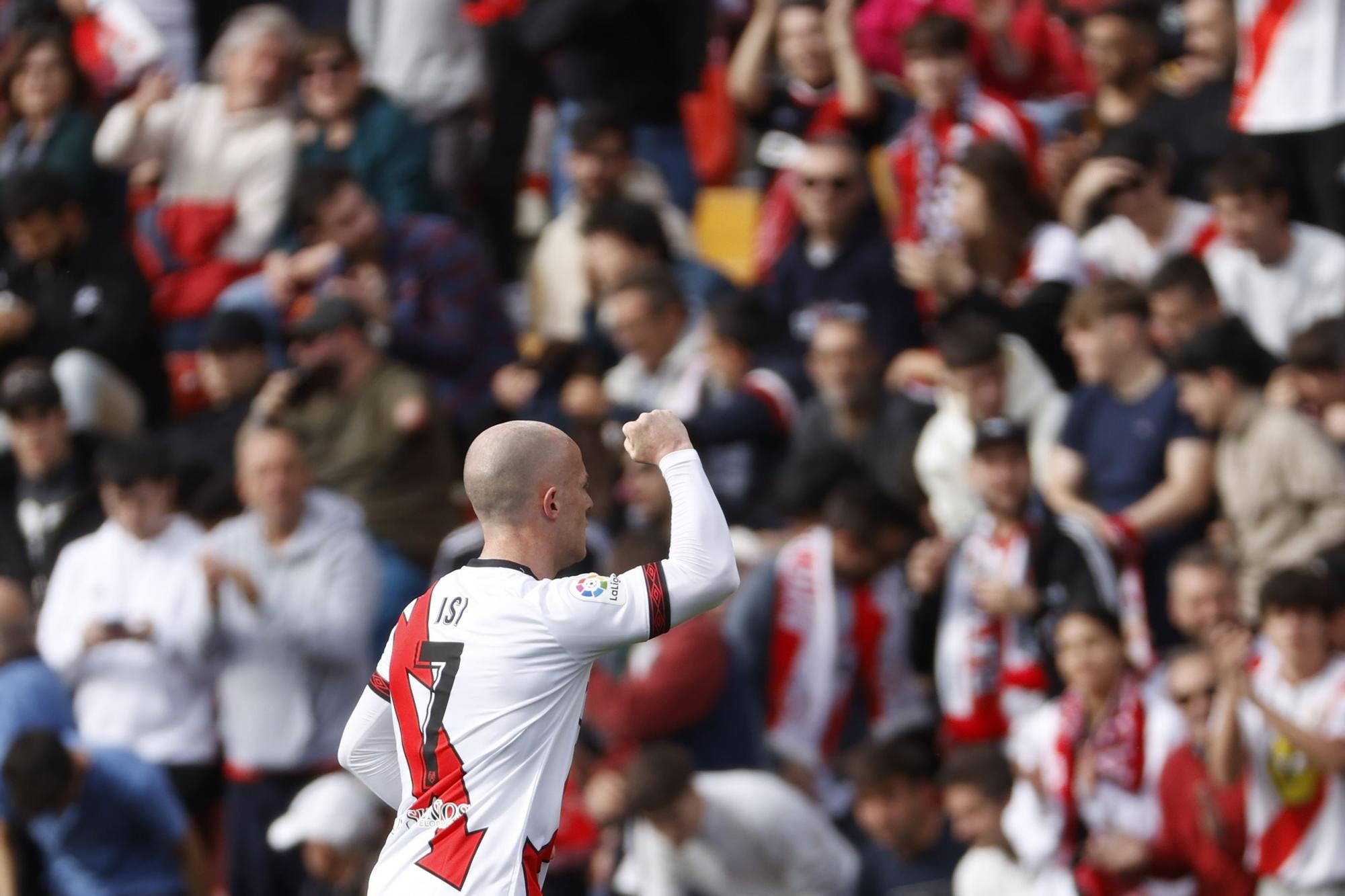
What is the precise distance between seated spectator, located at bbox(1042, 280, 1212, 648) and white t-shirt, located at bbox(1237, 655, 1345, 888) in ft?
3.07

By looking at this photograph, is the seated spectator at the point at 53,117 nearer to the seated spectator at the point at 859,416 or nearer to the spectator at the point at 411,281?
the spectator at the point at 411,281

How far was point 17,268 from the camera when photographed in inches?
408

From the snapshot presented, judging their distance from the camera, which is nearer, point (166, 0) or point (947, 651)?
point (947, 651)

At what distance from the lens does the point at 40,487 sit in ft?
31.3

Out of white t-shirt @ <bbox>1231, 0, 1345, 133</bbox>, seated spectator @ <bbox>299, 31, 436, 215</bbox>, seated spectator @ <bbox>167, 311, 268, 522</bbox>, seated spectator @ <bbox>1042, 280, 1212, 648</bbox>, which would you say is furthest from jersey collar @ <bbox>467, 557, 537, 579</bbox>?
seated spectator @ <bbox>299, 31, 436, 215</bbox>

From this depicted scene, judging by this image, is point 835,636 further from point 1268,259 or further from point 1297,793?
point 1268,259

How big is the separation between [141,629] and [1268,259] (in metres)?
4.90

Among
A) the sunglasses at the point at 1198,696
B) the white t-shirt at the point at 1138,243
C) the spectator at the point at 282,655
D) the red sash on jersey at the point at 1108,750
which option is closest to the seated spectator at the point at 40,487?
the spectator at the point at 282,655

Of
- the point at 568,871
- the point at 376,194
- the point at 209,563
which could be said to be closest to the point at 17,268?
the point at 376,194

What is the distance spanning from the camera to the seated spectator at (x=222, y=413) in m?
9.52

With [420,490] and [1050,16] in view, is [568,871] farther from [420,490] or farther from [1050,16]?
[1050,16]

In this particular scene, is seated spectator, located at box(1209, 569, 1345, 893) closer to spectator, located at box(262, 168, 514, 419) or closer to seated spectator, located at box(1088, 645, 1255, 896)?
seated spectator, located at box(1088, 645, 1255, 896)

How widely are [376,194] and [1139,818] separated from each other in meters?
5.29

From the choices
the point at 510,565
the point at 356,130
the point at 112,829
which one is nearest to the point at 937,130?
the point at 356,130
